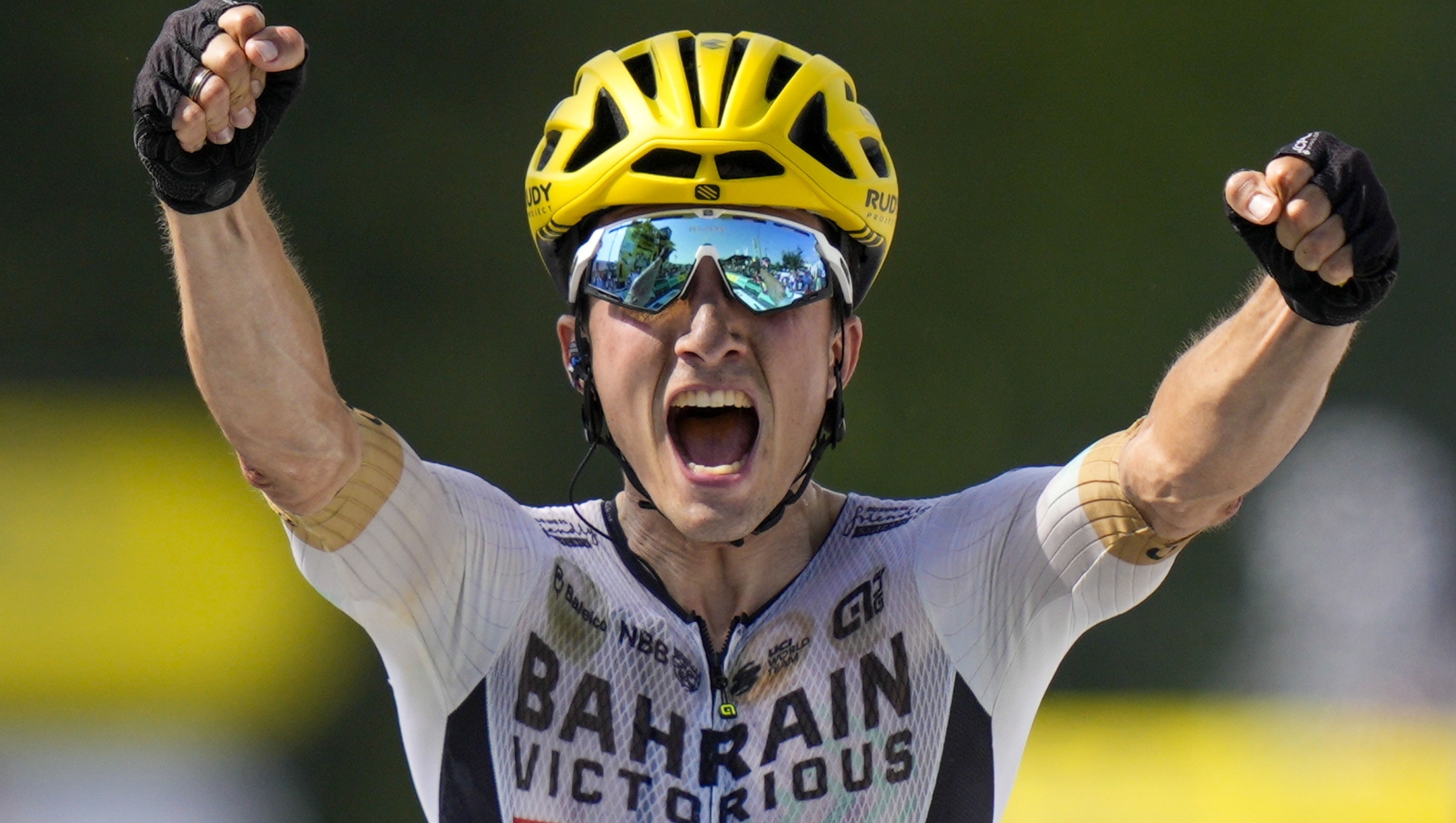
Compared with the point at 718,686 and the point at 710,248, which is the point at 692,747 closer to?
the point at 718,686

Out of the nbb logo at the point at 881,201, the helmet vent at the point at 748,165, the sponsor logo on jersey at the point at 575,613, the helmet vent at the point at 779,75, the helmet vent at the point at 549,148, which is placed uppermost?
the helmet vent at the point at 779,75

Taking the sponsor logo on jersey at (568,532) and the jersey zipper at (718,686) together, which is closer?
the jersey zipper at (718,686)

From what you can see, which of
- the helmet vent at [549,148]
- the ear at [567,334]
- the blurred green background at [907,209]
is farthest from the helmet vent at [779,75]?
the blurred green background at [907,209]

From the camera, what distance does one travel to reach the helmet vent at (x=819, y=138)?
2.51m

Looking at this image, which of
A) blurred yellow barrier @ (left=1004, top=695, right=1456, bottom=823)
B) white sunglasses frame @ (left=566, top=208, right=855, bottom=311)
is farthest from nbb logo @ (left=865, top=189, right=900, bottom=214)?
blurred yellow barrier @ (left=1004, top=695, right=1456, bottom=823)

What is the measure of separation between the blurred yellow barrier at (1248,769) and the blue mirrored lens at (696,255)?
8.11 feet

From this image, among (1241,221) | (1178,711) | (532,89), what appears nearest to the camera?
(1241,221)

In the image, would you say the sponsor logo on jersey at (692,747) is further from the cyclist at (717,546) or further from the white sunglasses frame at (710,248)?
the white sunglasses frame at (710,248)

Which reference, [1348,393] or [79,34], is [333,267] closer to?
[79,34]

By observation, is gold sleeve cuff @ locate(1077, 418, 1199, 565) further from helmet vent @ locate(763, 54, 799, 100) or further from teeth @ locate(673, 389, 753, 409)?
helmet vent @ locate(763, 54, 799, 100)

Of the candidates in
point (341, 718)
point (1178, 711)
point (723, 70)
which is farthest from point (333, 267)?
point (1178, 711)

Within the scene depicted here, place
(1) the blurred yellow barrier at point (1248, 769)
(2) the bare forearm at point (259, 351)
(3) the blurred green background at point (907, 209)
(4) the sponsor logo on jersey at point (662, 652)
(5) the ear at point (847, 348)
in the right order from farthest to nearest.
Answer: (3) the blurred green background at point (907, 209) < (1) the blurred yellow barrier at point (1248, 769) < (5) the ear at point (847, 348) < (4) the sponsor logo on jersey at point (662, 652) < (2) the bare forearm at point (259, 351)

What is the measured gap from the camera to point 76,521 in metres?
4.56

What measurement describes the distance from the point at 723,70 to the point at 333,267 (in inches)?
101
